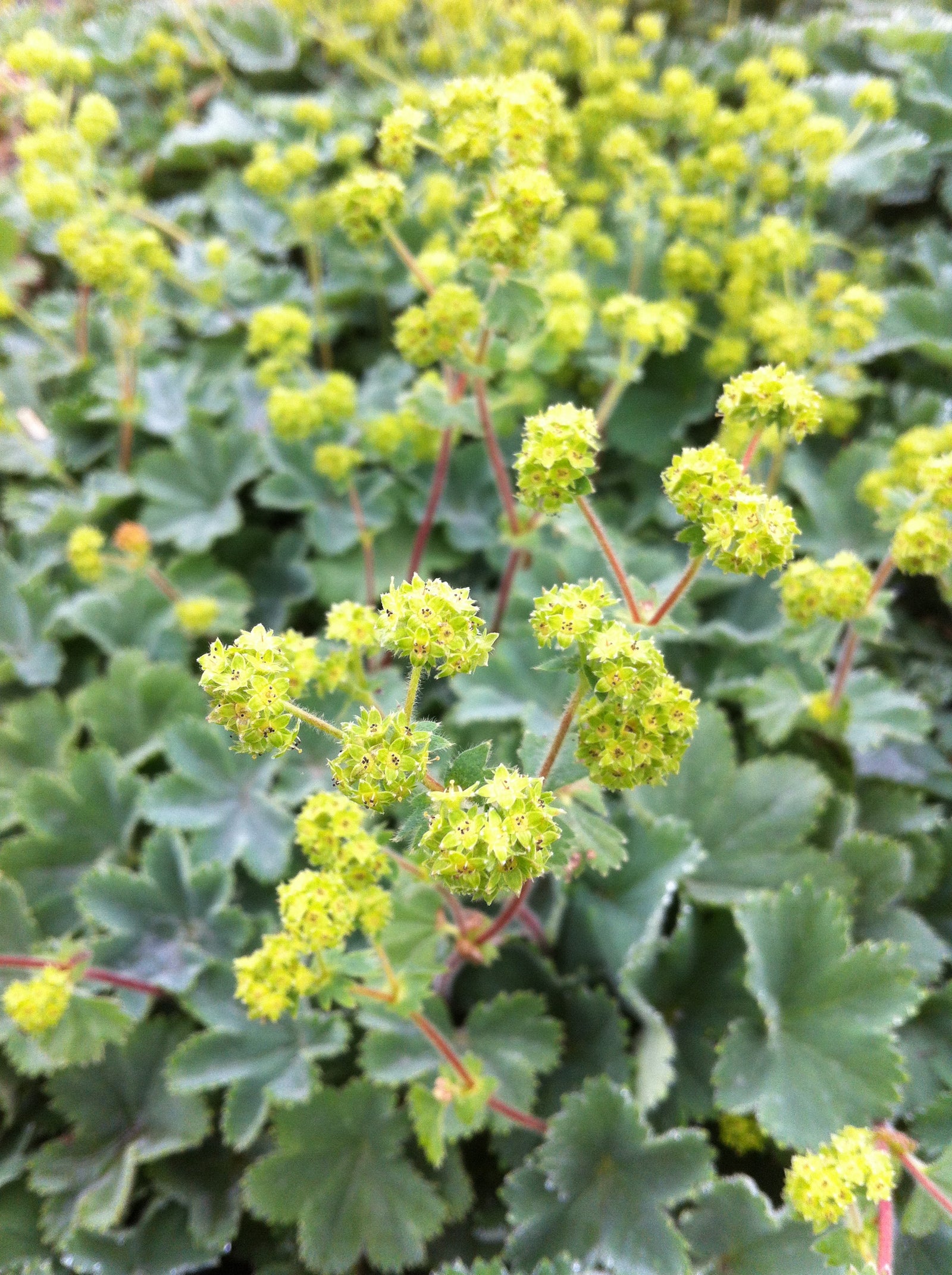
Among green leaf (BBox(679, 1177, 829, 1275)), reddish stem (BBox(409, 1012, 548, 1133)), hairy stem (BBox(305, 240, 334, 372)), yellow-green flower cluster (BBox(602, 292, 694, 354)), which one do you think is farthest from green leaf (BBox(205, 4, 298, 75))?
green leaf (BBox(679, 1177, 829, 1275))

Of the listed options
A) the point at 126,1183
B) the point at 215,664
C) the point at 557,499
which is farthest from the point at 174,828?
the point at 557,499

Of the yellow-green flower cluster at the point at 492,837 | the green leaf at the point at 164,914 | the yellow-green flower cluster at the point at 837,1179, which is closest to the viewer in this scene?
the yellow-green flower cluster at the point at 492,837

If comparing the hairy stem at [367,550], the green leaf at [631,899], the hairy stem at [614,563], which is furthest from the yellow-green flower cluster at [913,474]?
the hairy stem at [367,550]

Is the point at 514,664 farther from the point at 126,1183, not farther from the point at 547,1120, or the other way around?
the point at 126,1183

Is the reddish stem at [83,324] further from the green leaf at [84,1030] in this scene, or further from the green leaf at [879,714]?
the green leaf at [879,714]

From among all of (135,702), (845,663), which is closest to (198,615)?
(135,702)

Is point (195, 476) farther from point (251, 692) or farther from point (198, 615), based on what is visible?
point (251, 692)
